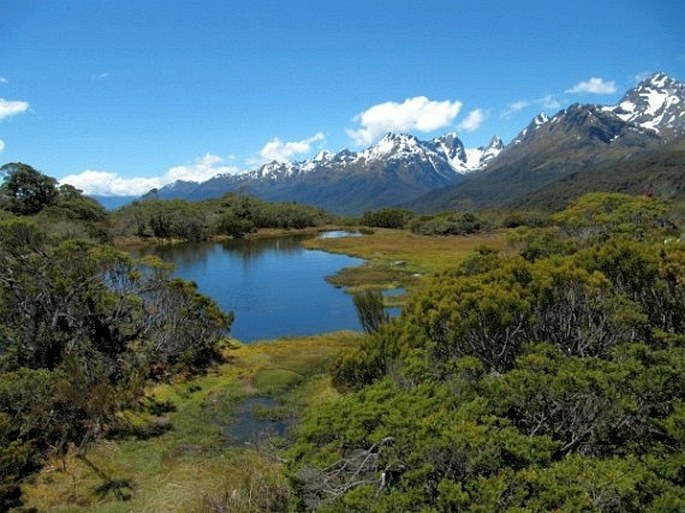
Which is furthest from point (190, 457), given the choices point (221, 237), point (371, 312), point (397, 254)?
point (221, 237)

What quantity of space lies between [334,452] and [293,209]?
15559 centimetres

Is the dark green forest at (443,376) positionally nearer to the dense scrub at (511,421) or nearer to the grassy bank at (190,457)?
the dense scrub at (511,421)

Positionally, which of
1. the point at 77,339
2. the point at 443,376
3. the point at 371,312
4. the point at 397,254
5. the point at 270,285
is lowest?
the point at 270,285

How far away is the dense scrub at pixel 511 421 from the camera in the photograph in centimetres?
955

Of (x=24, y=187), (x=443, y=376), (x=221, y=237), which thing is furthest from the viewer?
(x=221, y=237)

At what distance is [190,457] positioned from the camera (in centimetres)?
2059

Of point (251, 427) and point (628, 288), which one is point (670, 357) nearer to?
point (628, 288)

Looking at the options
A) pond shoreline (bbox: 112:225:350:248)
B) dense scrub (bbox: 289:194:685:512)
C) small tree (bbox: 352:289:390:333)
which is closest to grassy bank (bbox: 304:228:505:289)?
small tree (bbox: 352:289:390:333)

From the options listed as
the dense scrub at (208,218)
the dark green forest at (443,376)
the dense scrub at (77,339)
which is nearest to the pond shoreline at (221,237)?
the dense scrub at (208,218)

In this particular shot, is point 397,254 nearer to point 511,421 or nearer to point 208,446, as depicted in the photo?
point 208,446

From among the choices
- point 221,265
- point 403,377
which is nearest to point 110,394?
point 403,377

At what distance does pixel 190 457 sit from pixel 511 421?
1302 centimetres

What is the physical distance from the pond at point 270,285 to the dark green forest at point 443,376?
10.3 meters

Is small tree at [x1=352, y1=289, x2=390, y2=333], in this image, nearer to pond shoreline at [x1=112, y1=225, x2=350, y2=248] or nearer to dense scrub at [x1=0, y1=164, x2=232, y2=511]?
dense scrub at [x1=0, y1=164, x2=232, y2=511]
